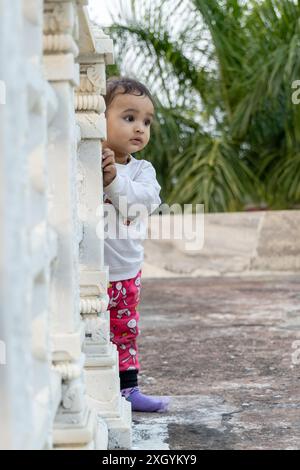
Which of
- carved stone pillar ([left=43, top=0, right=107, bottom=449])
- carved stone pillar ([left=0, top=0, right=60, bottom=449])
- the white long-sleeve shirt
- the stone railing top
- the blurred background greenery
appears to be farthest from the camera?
the blurred background greenery

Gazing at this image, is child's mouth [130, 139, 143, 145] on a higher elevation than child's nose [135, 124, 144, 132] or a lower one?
lower

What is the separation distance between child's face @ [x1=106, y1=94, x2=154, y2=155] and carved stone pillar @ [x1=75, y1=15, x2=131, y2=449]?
1.16 feet

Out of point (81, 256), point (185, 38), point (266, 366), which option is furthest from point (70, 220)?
point (185, 38)

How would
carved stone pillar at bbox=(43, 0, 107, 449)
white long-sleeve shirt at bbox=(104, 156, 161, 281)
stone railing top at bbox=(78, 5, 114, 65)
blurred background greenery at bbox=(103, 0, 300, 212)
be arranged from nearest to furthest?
carved stone pillar at bbox=(43, 0, 107, 449), stone railing top at bbox=(78, 5, 114, 65), white long-sleeve shirt at bbox=(104, 156, 161, 281), blurred background greenery at bbox=(103, 0, 300, 212)

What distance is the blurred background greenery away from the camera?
646 cm

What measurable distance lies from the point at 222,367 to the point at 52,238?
1.65 metres

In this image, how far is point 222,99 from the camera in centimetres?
692

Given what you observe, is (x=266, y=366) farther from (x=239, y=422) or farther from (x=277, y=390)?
(x=239, y=422)

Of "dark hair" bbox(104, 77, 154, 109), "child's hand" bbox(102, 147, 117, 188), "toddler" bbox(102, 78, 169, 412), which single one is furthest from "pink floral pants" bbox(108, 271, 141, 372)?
"dark hair" bbox(104, 77, 154, 109)

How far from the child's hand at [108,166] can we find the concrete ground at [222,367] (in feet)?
2.18

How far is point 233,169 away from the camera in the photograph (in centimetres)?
654

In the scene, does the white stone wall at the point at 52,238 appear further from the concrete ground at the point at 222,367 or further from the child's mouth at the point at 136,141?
the child's mouth at the point at 136,141

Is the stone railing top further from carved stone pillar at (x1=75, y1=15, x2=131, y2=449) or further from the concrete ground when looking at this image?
the concrete ground

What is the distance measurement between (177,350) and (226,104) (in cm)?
397
